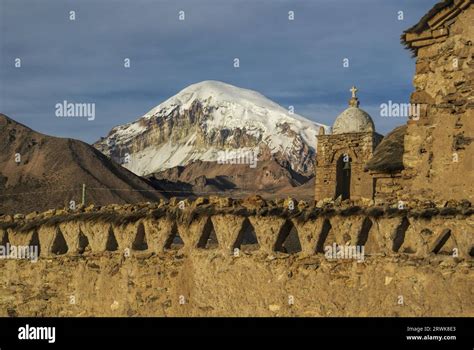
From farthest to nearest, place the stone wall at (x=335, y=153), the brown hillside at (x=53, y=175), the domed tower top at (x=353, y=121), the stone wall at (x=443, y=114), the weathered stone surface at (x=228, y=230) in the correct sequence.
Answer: the brown hillside at (x=53, y=175), the domed tower top at (x=353, y=121), the stone wall at (x=335, y=153), the stone wall at (x=443, y=114), the weathered stone surface at (x=228, y=230)

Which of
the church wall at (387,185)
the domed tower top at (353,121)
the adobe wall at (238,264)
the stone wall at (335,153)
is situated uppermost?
the domed tower top at (353,121)

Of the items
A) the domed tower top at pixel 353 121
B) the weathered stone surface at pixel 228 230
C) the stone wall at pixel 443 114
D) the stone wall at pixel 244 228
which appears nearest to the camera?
the stone wall at pixel 244 228

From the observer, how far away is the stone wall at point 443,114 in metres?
10.6

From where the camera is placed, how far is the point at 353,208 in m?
8.41

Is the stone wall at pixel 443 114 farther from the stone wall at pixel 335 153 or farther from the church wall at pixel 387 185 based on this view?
the stone wall at pixel 335 153

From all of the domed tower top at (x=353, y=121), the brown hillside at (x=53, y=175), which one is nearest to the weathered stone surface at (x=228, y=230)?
the domed tower top at (x=353, y=121)

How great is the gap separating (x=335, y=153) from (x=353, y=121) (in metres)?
1.41

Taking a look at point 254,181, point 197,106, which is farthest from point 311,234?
point 197,106

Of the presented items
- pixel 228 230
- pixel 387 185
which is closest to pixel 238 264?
pixel 228 230

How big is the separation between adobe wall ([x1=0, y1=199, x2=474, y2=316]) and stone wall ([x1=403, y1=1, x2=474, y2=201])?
2.42 m

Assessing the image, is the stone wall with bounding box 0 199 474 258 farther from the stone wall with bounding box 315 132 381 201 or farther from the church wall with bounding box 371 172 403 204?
the stone wall with bounding box 315 132 381 201

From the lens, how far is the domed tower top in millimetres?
29797

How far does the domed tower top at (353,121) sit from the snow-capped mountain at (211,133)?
2177 inches
